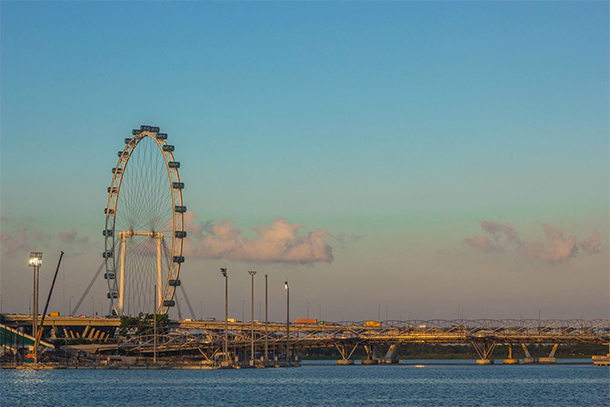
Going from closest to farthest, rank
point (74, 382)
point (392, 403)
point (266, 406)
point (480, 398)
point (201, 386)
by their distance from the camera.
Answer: point (266, 406) < point (392, 403) < point (480, 398) < point (201, 386) < point (74, 382)

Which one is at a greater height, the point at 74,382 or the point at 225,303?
the point at 225,303

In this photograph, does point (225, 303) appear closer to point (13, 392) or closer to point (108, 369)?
point (108, 369)

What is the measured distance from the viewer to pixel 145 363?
186m

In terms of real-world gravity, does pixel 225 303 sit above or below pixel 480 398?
above

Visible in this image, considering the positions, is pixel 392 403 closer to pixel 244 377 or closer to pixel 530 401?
pixel 530 401

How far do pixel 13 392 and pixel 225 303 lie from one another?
7255 cm

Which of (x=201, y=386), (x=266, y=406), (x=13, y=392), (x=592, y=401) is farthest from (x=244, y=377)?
(x=592, y=401)

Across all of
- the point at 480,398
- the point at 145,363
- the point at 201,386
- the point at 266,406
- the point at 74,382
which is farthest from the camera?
the point at 145,363

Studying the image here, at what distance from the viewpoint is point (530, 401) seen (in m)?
105

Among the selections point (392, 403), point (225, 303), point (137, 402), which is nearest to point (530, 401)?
point (392, 403)

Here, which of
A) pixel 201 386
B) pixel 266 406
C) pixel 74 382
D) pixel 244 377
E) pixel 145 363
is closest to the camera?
pixel 266 406

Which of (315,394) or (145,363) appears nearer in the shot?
(315,394)

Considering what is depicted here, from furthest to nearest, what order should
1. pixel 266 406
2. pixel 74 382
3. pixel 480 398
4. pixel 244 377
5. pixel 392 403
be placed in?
pixel 244 377
pixel 74 382
pixel 480 398
pixel 392 403
pixel 266 406

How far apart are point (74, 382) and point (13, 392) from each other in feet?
76.8
